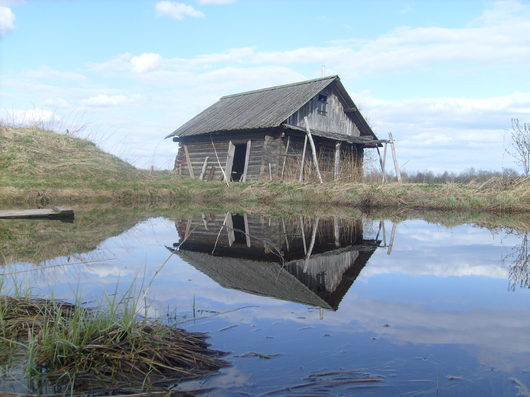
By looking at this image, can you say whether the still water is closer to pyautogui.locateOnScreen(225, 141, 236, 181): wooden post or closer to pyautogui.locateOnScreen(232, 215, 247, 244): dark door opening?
pyautogui.locateOnScreen(232, 215, 247, 244): dark door opening

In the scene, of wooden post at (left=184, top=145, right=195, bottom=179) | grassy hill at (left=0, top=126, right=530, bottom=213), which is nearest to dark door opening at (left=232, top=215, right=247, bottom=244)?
grassy hill at (left=0, top=126, right=530, bottom=213)

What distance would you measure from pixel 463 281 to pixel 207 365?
409 centimetres

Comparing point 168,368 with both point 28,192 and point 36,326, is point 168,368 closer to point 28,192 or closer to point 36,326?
point 36,326

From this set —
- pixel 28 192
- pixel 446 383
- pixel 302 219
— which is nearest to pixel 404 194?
pixel 302 219

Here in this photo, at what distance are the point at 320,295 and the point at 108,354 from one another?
8.28ft

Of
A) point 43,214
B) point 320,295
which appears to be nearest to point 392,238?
point 320,295

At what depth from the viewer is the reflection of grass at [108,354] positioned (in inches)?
104

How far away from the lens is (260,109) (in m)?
22.0

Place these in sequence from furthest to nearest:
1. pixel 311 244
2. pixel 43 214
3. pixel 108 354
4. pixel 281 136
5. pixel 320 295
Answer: pixel 281 136 < pixel 43 214 < pixel 311 244 < pixel 320 295 < pixel 108 354

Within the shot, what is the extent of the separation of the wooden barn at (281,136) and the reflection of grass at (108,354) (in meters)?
15.9

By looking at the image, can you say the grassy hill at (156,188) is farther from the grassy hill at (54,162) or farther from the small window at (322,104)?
the small window at (322,104)

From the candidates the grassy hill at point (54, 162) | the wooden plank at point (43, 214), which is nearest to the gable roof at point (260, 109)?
the grassy hill at point (54, 162)

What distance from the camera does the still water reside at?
2.87 meters

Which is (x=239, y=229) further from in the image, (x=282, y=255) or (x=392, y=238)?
(x=392, y=238)
